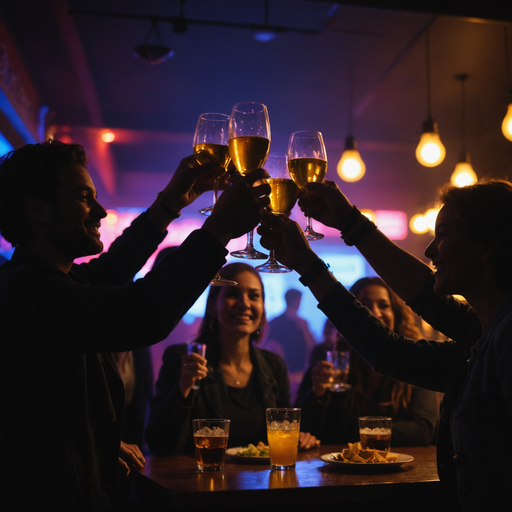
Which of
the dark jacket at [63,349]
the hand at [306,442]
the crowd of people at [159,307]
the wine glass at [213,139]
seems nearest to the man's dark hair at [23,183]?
the crowd of people at [159,307]

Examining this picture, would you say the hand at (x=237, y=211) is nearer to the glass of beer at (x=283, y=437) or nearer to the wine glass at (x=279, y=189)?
the wine glass at (x=279, y=189)

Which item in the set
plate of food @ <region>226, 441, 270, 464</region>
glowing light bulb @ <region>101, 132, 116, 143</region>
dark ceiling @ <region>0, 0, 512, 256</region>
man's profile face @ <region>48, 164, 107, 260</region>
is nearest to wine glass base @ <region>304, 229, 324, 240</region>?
man's profile face @ <region>48, 164, 107, 260</region>

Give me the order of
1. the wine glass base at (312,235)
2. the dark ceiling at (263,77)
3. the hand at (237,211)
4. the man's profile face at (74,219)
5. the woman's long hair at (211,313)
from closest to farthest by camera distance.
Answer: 1. the hand at (237,211)
2. the man's profile face at (74,219)
3. the wine glass base at (312,235)
4. the woman's long hair at (211,313)
5. the dark ceiling at (263,77)

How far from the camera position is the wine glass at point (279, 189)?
51.0 inches

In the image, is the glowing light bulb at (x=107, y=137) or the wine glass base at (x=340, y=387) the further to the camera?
the glowing light bulb at (x=107, y=137)

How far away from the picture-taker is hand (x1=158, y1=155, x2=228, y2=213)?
1.34 meters

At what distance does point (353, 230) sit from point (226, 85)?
424 cm

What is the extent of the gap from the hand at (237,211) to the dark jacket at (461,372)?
1.21 feet

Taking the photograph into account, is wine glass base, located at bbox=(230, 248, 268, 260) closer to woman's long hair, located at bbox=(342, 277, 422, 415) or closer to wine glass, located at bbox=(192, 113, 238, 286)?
wine glass, located at bbox=(192, 113, 238, 286)

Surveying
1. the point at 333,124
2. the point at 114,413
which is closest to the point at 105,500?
the point at 114,413

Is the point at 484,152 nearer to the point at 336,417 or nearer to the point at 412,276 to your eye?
the point at 336,417

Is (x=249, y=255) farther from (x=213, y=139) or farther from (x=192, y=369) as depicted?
(x=192, y=369)

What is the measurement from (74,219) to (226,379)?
1.34 metres

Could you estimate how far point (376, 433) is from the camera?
5.29 ft
